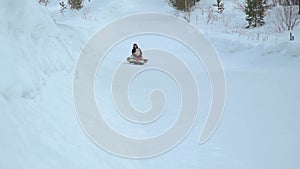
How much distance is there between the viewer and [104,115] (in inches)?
200

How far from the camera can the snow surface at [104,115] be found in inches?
133

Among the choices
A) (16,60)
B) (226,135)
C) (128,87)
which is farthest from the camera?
(128,87)

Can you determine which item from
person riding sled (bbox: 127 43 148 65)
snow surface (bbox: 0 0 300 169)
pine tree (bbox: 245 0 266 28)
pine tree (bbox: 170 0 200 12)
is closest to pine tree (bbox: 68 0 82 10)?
pine tree (bbox: 170 0 200 12)

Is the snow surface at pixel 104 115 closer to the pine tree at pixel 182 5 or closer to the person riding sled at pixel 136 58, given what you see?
the person riding sled at pixel 136 58

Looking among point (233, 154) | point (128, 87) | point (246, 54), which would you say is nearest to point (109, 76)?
point (128, 87)

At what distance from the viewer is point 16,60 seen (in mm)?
3928

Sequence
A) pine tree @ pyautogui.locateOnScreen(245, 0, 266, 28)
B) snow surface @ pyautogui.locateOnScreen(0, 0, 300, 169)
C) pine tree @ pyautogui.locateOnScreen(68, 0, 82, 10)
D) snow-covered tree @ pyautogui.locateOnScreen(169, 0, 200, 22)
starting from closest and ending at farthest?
snow surface @ pyautogui.locateOnScreen(0, 0, 300, 169) → pine tree @ pyautogui.locateOnScreen(245, 0, 266, 28) → snow-covered tree @ pyautogui.locateOnScreen(169, 0, 200, 22) → pine tree @ pyautogui.locateOnScreen(68, 0, 82, 10)

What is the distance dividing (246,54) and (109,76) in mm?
5070

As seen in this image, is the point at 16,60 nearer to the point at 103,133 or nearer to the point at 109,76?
the point at 103,133

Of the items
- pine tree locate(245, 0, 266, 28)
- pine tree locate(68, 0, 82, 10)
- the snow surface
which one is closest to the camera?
the snow surface

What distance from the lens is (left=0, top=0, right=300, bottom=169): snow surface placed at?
3385mm

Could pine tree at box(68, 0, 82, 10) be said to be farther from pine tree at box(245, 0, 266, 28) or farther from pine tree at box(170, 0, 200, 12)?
pine tree at box(245, 0, 266, 28)

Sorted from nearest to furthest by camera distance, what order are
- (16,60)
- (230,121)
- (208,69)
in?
(16,60)
(230,121)
(208,69)

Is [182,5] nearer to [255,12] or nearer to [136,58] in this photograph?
[255,12]
